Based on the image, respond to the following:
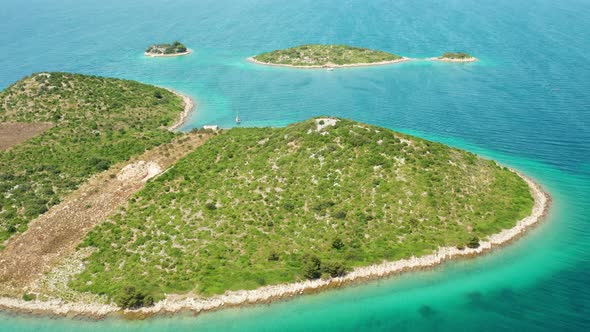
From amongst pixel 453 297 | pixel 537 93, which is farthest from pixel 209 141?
pixel 537 93

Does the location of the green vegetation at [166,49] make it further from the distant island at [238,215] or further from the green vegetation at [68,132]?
the distant island at [238,215]

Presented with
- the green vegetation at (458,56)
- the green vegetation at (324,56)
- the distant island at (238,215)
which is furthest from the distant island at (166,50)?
the green vegetation at (458,56)

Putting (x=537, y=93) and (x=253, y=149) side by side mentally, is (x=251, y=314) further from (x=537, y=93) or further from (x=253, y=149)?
(x=537, y=93)

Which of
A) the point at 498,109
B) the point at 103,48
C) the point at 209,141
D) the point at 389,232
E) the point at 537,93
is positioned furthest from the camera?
the point at 103,48

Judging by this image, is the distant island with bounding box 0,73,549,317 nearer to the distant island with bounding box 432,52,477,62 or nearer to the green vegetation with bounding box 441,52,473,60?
the distant island with bounding box 432,52,477,62

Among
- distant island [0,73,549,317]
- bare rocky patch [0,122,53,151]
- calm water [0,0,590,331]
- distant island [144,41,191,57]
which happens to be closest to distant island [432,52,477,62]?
calm water [0,0,590,331]

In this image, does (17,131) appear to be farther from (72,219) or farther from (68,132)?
(72,219)
